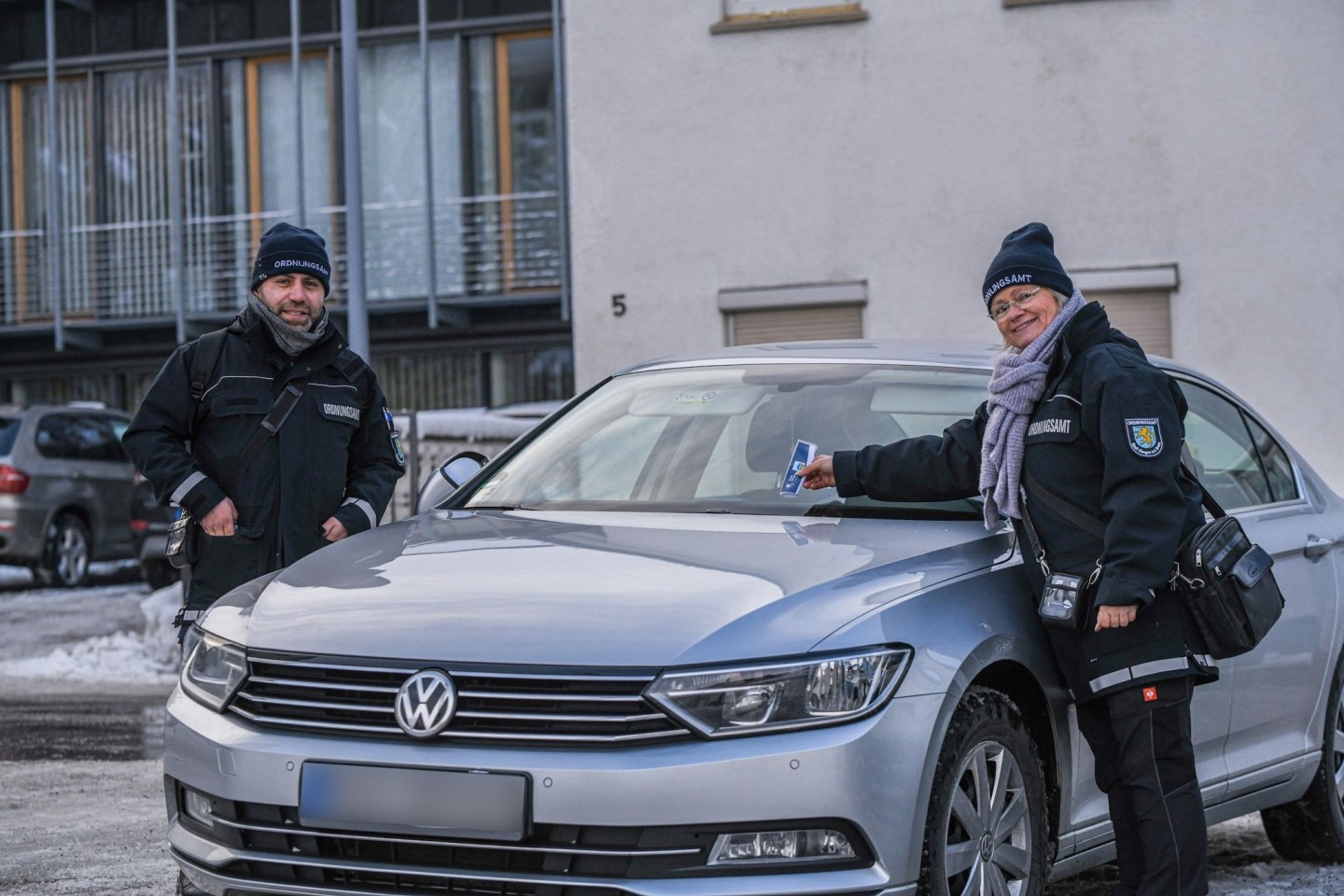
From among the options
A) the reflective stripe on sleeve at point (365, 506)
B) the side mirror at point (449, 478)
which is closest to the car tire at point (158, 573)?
the reflective stripe on sleeve at point (365, 506)

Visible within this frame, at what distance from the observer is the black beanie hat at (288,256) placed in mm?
5332

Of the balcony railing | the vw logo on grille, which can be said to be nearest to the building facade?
the balcony railing

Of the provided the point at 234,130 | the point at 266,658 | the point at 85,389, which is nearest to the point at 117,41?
the point at 234,130

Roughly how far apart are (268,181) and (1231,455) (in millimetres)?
18819

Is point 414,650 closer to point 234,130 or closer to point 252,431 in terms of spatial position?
point 252,431

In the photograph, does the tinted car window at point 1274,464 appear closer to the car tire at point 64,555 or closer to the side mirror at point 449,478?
the side mirror at point 449,478

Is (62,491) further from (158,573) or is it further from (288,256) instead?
(288,256)

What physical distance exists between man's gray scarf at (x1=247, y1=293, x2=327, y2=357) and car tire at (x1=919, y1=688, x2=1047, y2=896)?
2.35 m

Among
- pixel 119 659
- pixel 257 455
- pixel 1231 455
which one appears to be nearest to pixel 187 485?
pixel 257 455

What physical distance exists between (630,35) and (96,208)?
10186mm

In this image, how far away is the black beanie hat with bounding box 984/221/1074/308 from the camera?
176 inches

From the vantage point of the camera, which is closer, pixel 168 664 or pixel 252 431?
pixel 252 431

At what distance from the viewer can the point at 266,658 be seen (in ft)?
12.6

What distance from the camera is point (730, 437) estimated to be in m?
4.97
